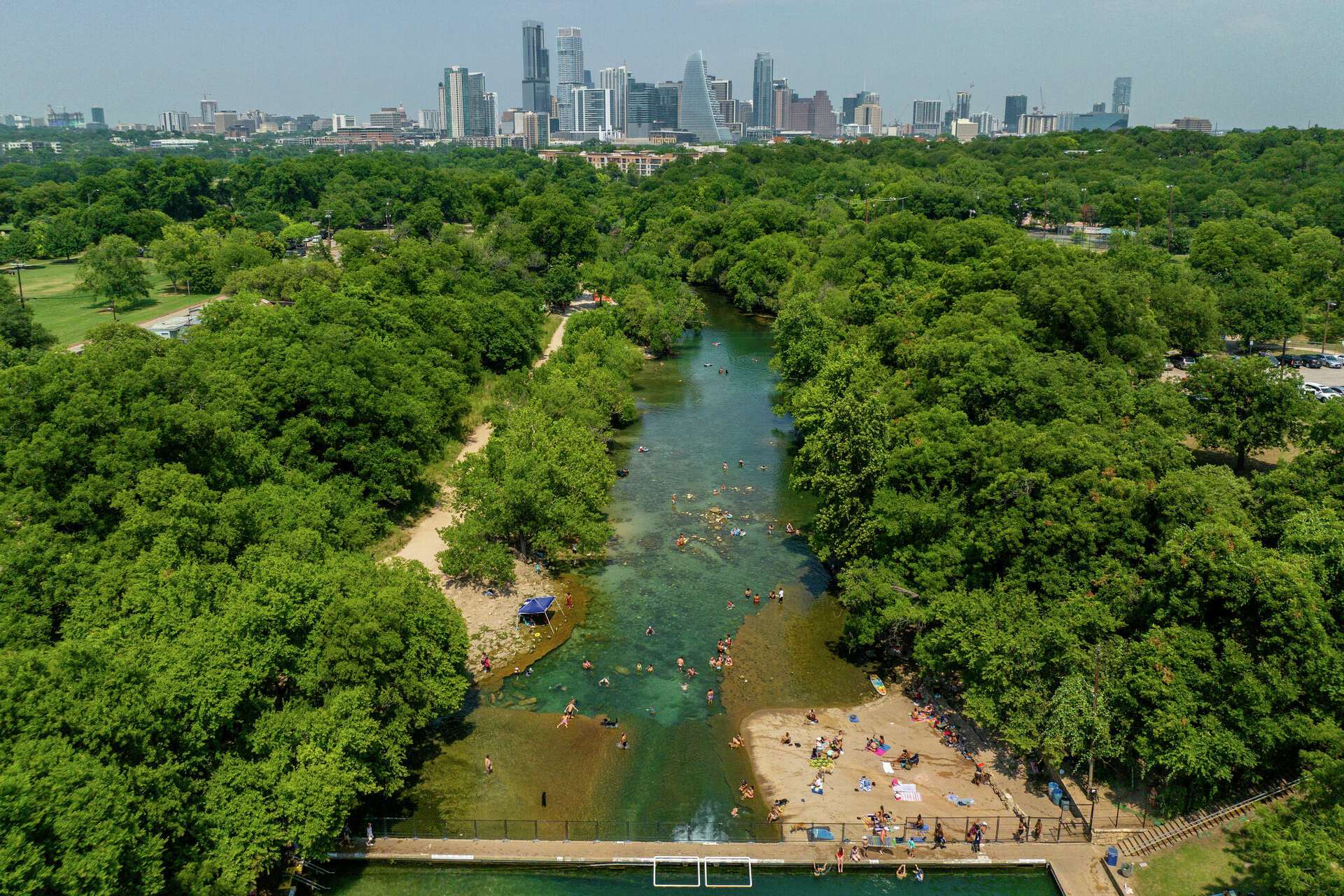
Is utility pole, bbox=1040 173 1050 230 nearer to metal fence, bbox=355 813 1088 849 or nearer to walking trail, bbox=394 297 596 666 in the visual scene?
walking trail, bbox=394 297 596 666

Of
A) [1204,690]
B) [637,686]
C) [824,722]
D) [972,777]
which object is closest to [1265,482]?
[1204,690]

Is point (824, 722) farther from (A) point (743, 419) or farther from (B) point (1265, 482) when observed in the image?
(A) point (743, 419)

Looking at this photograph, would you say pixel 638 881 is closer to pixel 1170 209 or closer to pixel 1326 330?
pixel 1326 330

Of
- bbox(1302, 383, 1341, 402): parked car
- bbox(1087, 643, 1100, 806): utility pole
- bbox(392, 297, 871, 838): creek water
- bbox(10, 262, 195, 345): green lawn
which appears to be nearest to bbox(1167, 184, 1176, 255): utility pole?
bbox(1302, 383, 1341, 402): parked car

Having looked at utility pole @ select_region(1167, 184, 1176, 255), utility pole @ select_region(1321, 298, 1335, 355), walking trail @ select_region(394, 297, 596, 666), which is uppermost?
utility pole @ select_region(1167, 184, 1176, 255)

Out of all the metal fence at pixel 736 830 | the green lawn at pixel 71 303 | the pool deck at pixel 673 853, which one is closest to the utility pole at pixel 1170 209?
the metal fence at pixel 736 830
